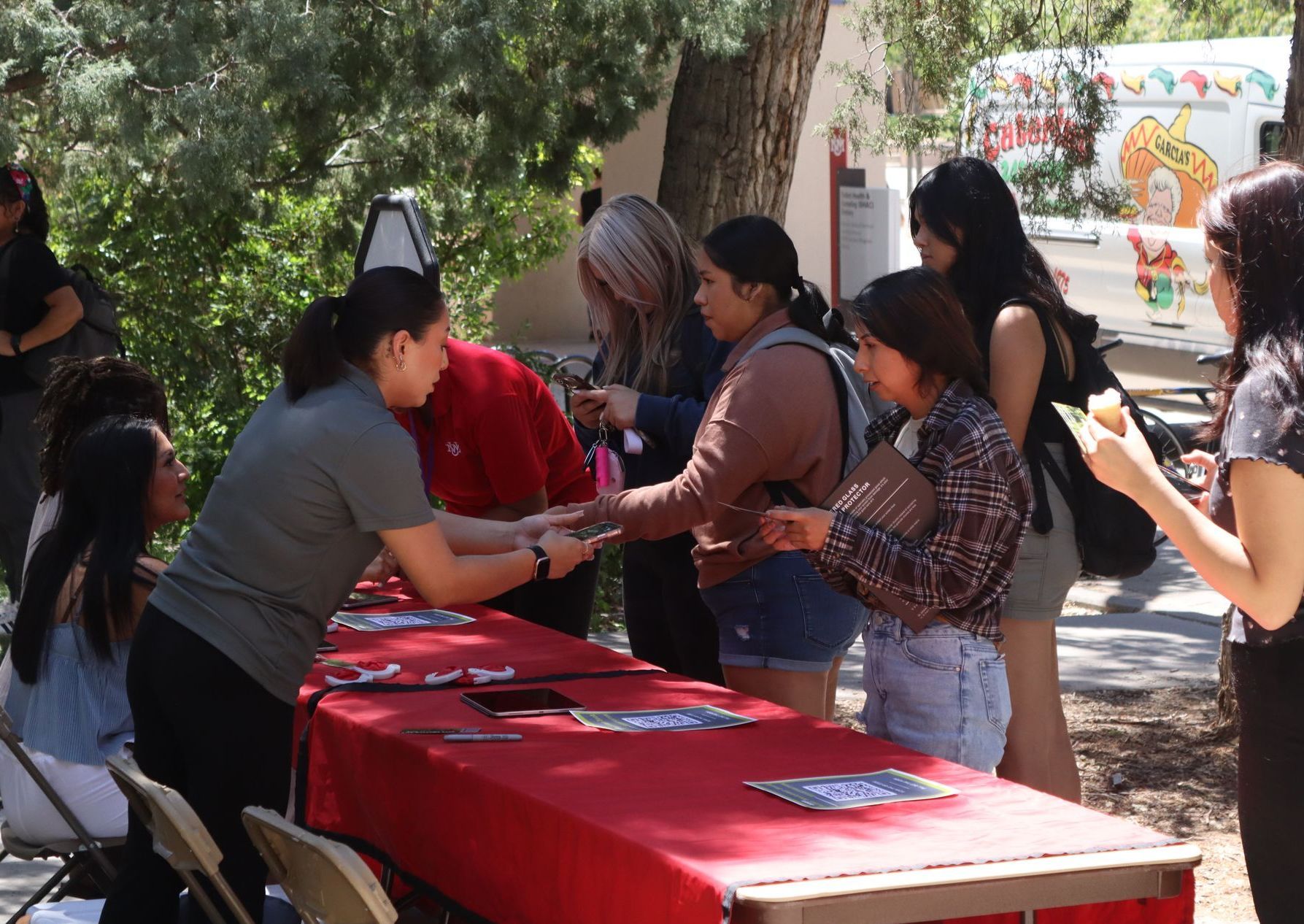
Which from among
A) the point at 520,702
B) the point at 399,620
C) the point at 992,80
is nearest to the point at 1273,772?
the point at 520,702

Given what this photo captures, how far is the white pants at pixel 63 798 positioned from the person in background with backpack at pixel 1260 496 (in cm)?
223

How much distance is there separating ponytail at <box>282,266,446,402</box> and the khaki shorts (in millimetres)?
1453

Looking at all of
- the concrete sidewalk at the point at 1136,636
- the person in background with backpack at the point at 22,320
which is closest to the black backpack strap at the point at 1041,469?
the concrete sidewalk at the point at 1136,636

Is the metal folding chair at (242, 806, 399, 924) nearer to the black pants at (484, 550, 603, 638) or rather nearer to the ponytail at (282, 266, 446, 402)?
the ponytail at (282, 266, 446, 402)

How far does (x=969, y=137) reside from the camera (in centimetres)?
593

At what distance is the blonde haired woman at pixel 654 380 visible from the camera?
3.94 meters

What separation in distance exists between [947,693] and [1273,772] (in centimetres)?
68

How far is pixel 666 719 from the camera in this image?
117 inches

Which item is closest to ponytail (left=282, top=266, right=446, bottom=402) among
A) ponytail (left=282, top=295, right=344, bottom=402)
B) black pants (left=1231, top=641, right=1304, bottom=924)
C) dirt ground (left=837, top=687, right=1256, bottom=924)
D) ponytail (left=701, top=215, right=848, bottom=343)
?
ponytail (left=282, top=295, right=344, bottom=402)

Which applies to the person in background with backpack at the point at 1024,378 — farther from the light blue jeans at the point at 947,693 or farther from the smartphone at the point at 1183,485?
the light blue jeans at the point at 947,693

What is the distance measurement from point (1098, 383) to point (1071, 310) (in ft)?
0.59

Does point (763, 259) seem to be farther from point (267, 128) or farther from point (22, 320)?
point (22, 320)

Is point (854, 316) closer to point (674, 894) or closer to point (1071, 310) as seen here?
point (1071, 310)

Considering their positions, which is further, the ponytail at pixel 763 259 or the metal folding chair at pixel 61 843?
the ponytail at pixel 763 259
